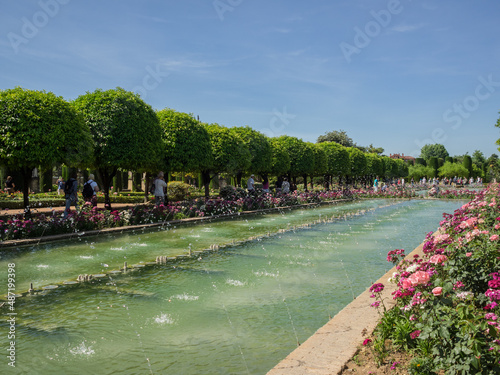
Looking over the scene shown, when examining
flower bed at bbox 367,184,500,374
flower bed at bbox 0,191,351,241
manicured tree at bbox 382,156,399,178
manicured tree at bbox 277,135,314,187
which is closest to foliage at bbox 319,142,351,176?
manicured tree at bbox 277,135,314,187

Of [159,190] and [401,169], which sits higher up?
[401,169]

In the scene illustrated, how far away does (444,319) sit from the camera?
333 cm

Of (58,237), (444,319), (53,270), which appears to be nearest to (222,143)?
(58,237)

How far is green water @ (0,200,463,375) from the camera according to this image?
14.1 feet

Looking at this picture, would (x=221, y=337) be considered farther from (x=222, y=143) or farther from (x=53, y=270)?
(x=222, y=143)

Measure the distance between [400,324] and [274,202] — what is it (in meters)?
20.7

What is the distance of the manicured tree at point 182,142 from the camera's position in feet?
66.5

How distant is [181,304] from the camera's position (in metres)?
6.08

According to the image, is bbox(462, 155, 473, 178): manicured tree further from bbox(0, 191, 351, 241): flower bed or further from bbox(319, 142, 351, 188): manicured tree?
bbox(0, 191, 351, 241): flower bed

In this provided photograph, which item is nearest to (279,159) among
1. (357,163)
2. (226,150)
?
(226,150)

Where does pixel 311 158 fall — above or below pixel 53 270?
above

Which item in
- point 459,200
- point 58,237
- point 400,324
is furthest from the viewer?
point 459,200

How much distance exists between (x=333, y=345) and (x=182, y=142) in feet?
57.0

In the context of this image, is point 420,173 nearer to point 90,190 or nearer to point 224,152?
point 224,152
